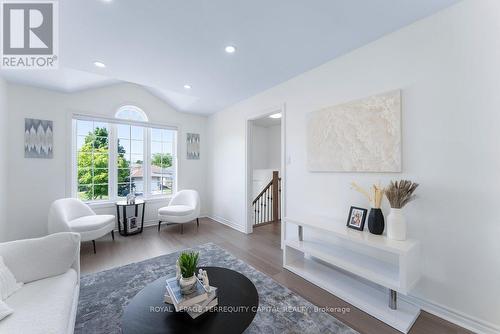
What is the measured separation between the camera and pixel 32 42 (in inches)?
86.8

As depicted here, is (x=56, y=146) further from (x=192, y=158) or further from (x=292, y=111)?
(x=292, y=111)

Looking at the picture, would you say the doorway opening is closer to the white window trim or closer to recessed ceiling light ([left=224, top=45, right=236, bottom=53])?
recessed ceiling light ([left=224, top=45, right=236, bottom=53])

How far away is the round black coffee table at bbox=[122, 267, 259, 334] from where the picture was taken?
1180 mm

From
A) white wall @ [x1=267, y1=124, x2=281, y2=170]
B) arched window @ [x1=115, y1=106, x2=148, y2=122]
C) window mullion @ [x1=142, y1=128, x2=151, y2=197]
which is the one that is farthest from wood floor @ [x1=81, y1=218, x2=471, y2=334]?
arched window @ [x1=115, y1=106, x2=148, y2=122]

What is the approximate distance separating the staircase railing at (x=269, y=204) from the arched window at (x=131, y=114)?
3087 mm

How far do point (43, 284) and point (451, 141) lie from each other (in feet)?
11.0

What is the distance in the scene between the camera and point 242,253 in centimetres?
302

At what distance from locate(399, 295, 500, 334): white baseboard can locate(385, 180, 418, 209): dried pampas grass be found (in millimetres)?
883

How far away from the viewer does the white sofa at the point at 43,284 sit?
1158 millimetres

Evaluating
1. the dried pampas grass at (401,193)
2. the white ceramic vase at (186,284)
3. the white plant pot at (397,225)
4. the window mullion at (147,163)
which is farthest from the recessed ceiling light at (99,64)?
the white plant pot at (397,225)

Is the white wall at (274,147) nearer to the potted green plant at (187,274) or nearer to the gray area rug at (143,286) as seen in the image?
the gray area rug at (143,286)

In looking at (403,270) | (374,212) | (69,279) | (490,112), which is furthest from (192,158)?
(490,112)

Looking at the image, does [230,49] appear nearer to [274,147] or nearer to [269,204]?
[269,204]

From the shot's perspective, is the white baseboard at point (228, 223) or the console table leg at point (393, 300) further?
the white baseboard at point (228, 223)
